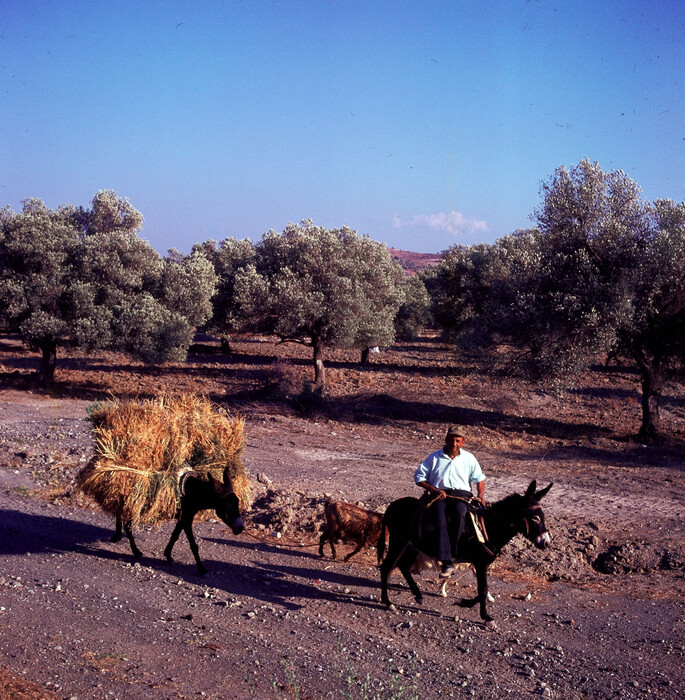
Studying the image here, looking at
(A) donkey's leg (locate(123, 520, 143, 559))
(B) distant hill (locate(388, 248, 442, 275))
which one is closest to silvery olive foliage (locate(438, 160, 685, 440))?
(A) donkey's leg (locate(123, 520, 143, 559))

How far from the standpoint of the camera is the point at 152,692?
5.09m

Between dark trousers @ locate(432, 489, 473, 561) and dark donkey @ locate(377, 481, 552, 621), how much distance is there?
0.13 m

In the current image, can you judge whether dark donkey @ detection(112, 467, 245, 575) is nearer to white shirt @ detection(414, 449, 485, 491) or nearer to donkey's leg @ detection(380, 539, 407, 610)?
donkey's leg @ detection(380, 539, 407, 610)

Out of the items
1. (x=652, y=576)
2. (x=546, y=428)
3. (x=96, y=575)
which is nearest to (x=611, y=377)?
(x=546, y=428)

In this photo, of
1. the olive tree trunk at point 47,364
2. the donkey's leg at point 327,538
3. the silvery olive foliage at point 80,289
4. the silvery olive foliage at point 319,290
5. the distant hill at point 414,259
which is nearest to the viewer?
the donkey's leg at point 327,538

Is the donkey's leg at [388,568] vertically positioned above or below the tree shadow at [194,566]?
above

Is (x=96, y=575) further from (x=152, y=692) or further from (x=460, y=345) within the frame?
(x=460, y=345)

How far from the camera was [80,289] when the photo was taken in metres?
24.5

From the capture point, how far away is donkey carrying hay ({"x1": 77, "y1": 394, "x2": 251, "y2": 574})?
7730 millimetres

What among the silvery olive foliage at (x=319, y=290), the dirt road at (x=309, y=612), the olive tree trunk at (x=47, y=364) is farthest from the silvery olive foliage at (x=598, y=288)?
the olive tree trunk at (x=47, y=364)

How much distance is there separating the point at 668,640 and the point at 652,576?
2.71 metres

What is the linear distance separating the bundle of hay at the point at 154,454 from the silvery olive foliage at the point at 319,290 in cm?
1881

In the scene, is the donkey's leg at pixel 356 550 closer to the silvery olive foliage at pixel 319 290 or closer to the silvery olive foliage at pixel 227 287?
the silvery olive foliage at pixel 319 290

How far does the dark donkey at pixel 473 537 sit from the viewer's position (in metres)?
7.07
